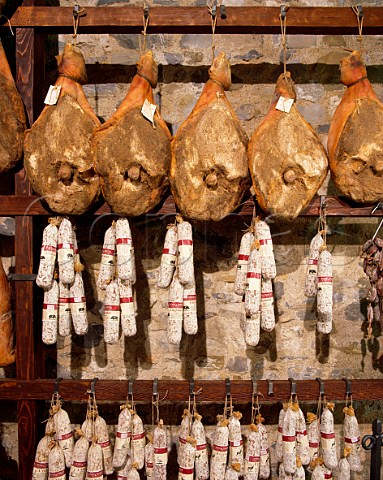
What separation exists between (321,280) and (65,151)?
1333 mm

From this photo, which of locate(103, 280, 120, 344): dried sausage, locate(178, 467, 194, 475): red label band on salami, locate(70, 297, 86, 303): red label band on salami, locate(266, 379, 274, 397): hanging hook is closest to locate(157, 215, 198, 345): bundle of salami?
locate(103, 280, 120, 344): dried sausage

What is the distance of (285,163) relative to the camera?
2.23m

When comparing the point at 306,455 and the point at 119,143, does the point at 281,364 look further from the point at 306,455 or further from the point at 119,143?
the point at 119,143

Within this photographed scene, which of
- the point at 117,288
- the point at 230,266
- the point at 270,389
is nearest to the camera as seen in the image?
the point at 117,288

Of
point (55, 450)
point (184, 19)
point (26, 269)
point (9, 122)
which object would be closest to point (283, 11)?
point (184, 19)

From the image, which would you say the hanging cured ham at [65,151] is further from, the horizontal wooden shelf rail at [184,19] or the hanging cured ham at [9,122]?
the horizontal wooden shelf rail at [184,19]

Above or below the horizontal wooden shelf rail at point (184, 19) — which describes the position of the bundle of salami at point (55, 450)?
below

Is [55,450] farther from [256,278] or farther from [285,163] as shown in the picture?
[285,163]

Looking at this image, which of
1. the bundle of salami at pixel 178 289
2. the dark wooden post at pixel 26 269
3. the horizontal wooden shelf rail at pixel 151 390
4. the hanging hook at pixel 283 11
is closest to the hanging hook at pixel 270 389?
the horizontal wooden shelf rail at pixel 151 390

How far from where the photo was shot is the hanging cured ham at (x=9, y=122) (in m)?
2.34

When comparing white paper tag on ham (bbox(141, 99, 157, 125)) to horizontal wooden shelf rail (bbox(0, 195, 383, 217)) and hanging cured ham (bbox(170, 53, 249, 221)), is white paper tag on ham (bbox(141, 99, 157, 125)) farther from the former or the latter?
horizontal wooden shelf rail (bbox(0, 195, 383, 217))

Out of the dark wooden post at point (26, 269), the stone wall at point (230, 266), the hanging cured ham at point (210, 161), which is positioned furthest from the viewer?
the stone wall at point (230, 266)

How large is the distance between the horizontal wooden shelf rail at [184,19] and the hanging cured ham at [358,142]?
0.79 feet

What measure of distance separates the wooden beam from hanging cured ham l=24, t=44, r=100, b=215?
85 mm
